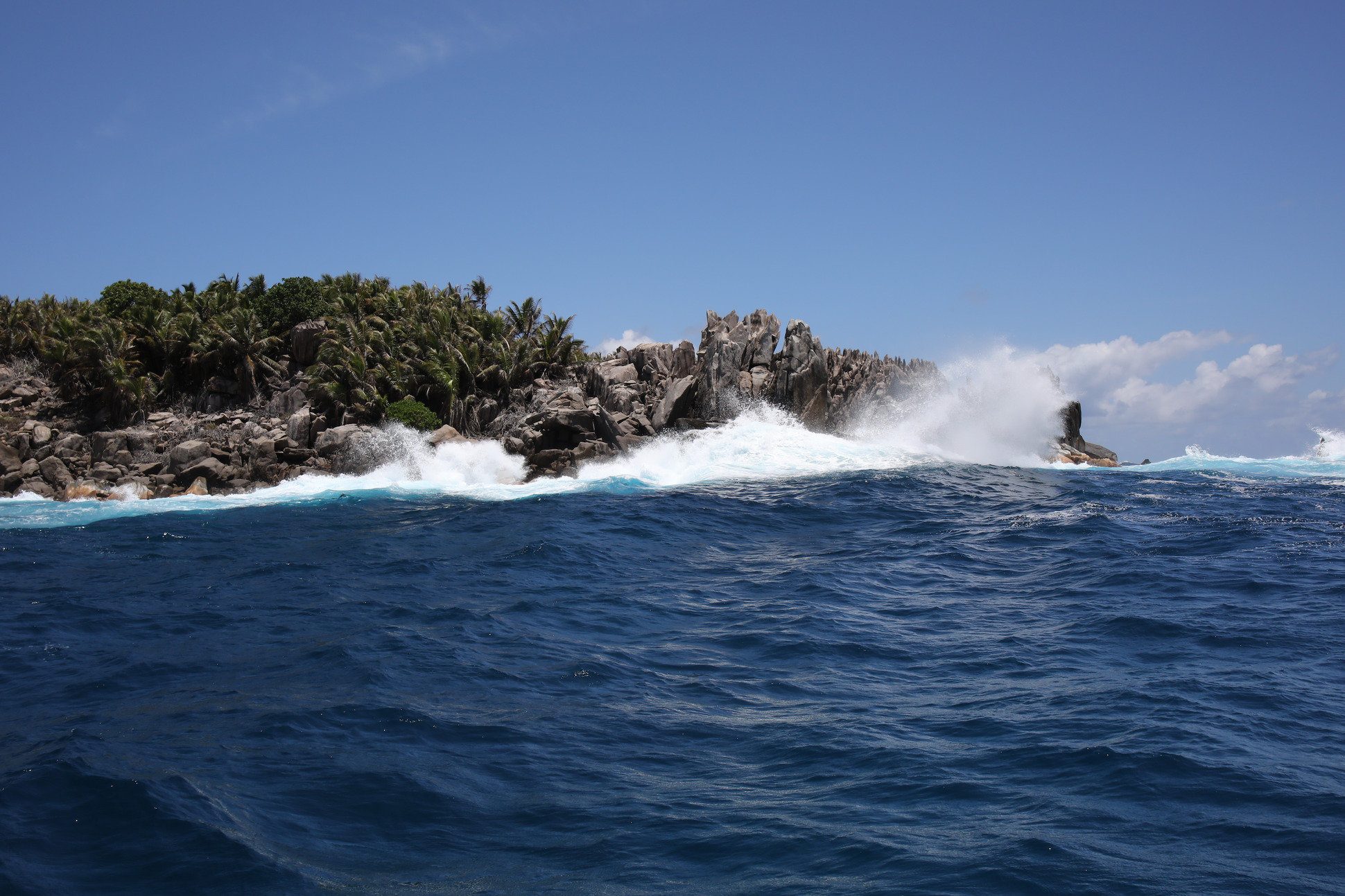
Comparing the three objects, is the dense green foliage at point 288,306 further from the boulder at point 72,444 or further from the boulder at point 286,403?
the boulder at point 72,444

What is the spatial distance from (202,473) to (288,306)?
59.9 ft

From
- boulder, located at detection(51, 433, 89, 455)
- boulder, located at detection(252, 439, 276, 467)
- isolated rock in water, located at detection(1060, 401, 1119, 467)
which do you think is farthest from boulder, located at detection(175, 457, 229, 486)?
isolated rock in water, located at detection(1060, 401, 1119, 467)

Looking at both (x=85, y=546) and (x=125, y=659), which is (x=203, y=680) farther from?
(x=85, y=546)

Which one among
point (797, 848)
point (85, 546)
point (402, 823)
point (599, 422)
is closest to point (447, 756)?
point (402, 823)

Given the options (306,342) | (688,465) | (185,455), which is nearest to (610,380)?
(688,465)

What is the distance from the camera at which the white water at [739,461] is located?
32.6 m

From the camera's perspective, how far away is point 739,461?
37500mm

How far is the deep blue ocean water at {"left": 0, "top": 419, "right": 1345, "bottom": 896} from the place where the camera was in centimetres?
686

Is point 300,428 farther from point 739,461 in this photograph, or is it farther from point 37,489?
point 739,461

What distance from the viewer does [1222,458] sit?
49062 mm

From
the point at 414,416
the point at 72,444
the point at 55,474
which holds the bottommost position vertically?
the point at 55,474

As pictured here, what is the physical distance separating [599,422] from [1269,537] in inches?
1030

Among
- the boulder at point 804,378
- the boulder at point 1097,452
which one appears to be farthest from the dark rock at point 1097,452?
the boulder at point 804,378

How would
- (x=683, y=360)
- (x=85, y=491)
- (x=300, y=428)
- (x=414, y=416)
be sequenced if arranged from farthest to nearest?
(x=683, y=360), (x=300, y=428), (x=414, y=416), (x=85, y=491)
